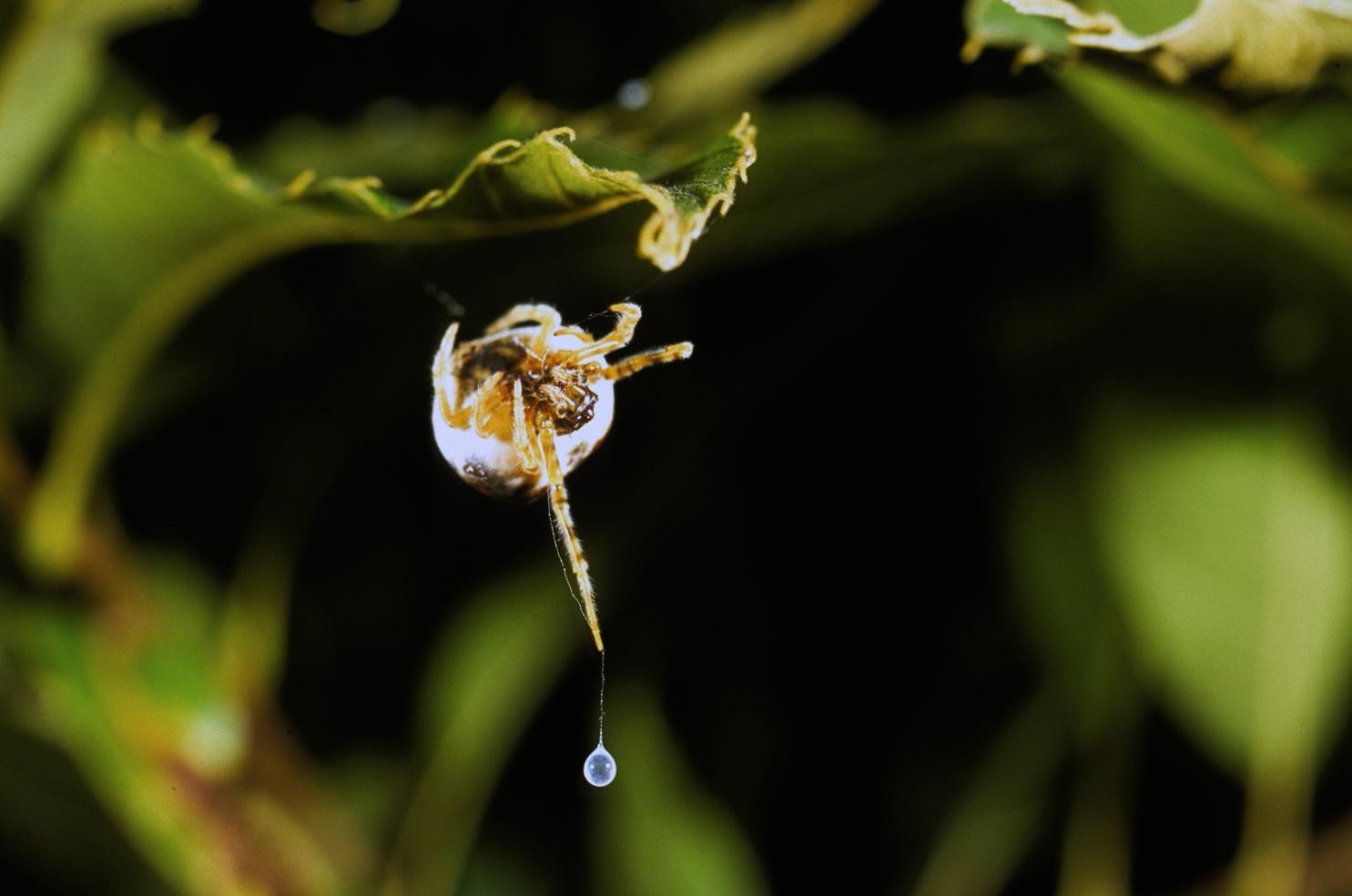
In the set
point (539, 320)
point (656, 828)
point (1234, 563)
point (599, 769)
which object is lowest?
point (656, 828)

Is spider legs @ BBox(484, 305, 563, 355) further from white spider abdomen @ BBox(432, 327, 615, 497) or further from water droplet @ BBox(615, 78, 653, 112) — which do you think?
water droplet @ BBox(615, 78, 653, 112)

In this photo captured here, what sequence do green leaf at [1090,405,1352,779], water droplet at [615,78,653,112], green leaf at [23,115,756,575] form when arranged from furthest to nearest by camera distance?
green leaf at [1090,405,1352,779]
water droplet at [615,78,653,112]
green leaf at [23,115,756,575]

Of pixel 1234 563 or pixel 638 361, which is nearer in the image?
pixel 638 361

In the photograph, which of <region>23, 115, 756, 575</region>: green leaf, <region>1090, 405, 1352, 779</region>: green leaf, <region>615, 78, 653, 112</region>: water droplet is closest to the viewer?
<region>23, 115, 756, 575</region>: green leaf

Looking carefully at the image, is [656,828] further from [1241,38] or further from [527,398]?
[1241,38]

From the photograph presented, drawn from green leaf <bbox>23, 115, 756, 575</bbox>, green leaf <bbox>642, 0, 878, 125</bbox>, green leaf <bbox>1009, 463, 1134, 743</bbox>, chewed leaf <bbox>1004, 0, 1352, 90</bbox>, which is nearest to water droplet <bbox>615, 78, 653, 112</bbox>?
green leaf <bbox>642, 0, 878, 125</bbox>

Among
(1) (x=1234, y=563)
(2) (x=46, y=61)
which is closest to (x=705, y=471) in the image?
(1) (x=1234, y=563)

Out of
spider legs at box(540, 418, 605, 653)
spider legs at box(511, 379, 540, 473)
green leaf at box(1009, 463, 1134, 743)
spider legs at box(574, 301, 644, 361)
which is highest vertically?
spider legs at box(574, 301, 644, 361)

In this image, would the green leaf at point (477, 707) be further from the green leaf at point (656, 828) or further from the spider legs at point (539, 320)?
the spider legs at point (539, 320)
